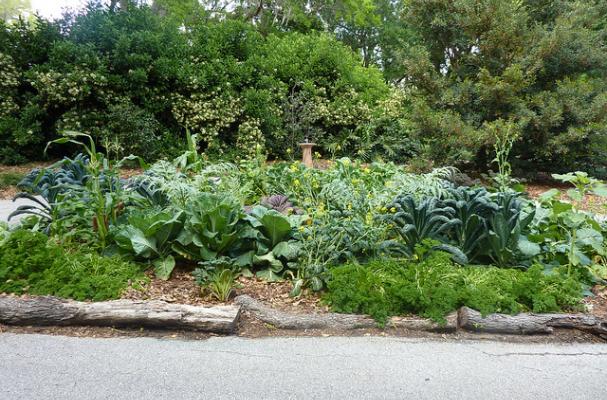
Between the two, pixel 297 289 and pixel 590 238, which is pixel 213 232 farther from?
pixel 590 238

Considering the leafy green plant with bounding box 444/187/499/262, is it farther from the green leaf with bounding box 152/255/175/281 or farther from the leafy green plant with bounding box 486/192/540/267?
the green leaf with bounding box 152/255/175/281

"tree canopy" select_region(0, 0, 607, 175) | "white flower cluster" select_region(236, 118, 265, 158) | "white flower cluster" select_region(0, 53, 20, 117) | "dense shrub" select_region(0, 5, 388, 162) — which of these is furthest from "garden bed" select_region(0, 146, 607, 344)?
"white flower cluster" select_region(0, 53, 20, 117)

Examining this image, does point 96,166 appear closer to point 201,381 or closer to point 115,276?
point 115,276

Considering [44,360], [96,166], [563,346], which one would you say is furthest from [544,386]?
[96,166]

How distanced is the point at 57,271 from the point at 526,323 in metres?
3.17

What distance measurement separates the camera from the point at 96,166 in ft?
12.1

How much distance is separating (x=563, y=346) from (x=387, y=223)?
57.3 inches

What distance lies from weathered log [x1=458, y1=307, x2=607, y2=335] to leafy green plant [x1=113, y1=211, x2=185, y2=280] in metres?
2.16

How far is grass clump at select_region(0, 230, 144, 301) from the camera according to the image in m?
2.93

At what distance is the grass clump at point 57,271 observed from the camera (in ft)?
9.60

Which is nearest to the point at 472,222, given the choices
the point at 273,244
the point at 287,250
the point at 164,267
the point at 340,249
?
the point at 340,249

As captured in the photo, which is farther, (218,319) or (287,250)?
(287,250)

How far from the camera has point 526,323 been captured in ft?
8.98

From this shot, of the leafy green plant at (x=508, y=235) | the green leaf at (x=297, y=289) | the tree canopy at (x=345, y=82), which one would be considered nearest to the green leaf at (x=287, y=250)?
the green leaf at (x=297, y=289)
